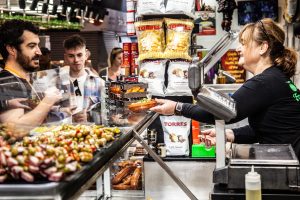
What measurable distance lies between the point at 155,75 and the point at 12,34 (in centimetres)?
135

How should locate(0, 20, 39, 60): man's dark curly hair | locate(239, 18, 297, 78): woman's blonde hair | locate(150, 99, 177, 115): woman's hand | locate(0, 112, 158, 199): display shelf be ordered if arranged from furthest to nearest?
locate(0, 20, 39, 60): man's dark curly hair → locate(150, 99, 177, 115): woman's hand → locate(239, 18, 297, 78): woman's blonde hair → locate(0, 112, 158, 199): display shelf

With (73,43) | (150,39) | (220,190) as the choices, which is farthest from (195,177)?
(73,43)

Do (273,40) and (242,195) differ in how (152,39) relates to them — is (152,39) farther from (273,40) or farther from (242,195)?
(242,195)

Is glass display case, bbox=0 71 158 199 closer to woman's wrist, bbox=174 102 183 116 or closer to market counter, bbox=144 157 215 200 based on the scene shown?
Result: woman's wrist, bbox=174 102 183 116

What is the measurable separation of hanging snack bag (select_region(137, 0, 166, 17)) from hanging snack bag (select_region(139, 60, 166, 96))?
18.1 inches

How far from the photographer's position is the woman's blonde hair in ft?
11.1

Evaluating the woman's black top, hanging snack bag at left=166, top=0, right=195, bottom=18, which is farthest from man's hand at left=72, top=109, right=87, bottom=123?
hanging snack bag at left=166, top=0, right=195, bottom=18

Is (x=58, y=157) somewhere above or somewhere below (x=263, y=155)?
above

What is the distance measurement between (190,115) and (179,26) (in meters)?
1.61

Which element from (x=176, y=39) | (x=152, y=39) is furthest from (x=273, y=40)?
(x=152, y=39)

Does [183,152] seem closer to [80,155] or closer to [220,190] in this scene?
[220,190]

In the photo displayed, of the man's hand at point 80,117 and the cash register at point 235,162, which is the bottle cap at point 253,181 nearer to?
the cash register at point 235,162

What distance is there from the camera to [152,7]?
15.4 ft

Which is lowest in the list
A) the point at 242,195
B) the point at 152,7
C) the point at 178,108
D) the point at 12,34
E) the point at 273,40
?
the point at 242,195
